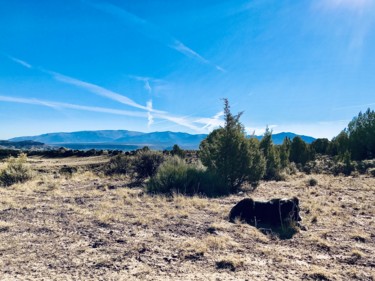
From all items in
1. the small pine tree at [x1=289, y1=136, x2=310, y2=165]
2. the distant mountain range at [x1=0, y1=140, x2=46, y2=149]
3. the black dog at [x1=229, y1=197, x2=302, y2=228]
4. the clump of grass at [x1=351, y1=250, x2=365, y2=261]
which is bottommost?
the clump of grass at [x1=351, y1=250, x2=365, y2=261]

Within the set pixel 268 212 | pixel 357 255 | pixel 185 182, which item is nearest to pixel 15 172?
pixel 185 182

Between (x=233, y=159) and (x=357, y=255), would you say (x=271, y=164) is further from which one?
(x=357, y=255)

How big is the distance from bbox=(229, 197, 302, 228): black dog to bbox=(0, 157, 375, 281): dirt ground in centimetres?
52

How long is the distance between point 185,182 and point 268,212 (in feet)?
21.1

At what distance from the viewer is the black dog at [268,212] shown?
898 cm

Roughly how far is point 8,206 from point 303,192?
13.5 meters

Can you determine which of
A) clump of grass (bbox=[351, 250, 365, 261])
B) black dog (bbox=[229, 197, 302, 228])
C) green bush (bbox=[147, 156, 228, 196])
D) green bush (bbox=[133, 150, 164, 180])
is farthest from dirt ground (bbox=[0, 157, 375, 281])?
green bush (bbox=[133, 150, 164, 180])

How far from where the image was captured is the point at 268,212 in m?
9.39

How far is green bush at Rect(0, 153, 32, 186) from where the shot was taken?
18828 millimetres

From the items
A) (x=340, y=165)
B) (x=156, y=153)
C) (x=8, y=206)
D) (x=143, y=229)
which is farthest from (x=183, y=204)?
(x=340, y=165)

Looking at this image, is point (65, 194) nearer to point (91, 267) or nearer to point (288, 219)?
point (91, 267)

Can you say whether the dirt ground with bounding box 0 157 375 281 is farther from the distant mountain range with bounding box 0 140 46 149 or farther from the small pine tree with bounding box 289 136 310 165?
the distant mountain range with bounding box 0 140 46 149

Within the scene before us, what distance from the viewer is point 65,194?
1470cm

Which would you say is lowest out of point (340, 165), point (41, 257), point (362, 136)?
point (41, 257)
